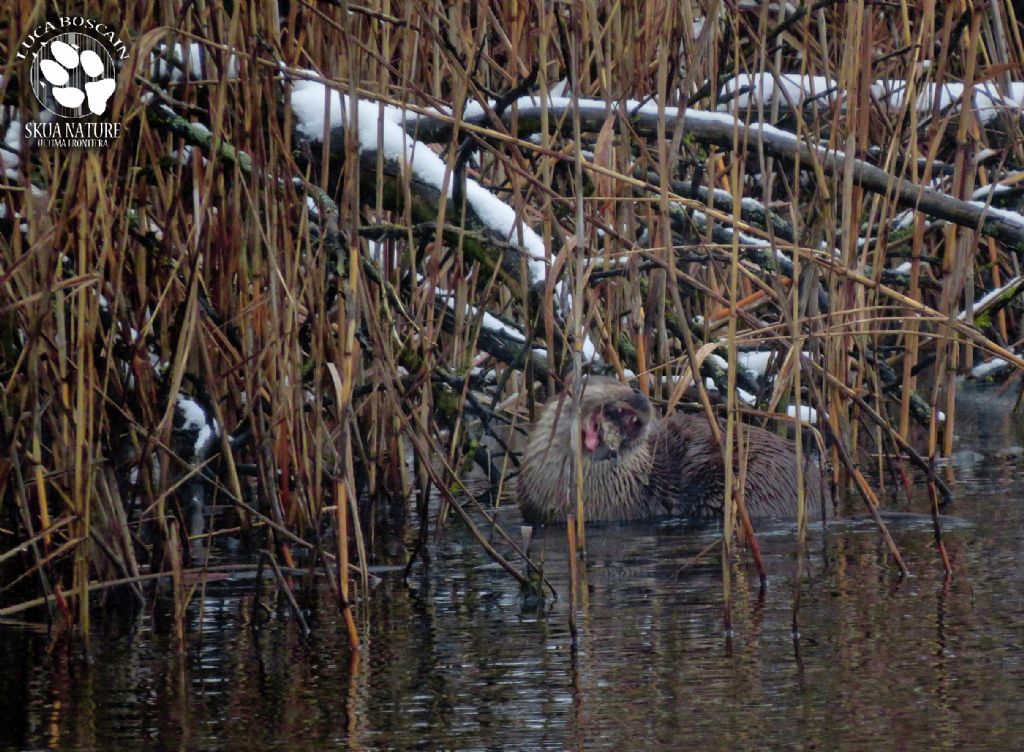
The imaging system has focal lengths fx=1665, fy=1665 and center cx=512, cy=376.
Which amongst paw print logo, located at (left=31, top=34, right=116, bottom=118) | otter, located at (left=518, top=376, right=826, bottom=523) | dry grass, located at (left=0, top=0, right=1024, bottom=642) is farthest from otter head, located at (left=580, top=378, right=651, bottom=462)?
paw print logo, located at (left=31, top=34, right=116, bottom=118)

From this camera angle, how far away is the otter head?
5.50 m

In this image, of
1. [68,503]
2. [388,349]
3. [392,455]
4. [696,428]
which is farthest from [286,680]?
[696,428]

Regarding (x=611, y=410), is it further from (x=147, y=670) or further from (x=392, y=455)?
(x=147, y=670)

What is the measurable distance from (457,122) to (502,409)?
273 centimetres

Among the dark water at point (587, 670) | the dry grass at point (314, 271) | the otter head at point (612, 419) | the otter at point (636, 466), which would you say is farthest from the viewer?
the otter head at point (612, 419)

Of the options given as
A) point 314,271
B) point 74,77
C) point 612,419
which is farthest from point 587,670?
point 612,419

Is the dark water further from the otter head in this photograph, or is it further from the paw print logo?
the otter head

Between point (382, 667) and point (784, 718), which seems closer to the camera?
point (784, 718)

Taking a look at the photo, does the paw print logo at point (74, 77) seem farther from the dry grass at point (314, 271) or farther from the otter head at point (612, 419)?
the otter head at point (612, 419)

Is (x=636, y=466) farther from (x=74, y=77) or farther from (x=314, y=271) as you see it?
(x=74, y=77)

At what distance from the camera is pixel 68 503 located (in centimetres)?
339

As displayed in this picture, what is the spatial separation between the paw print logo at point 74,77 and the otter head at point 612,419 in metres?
2.27

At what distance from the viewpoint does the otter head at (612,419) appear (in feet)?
18.0

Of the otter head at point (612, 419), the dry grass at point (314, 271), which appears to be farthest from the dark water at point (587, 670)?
the otter head at point (612, 419)
